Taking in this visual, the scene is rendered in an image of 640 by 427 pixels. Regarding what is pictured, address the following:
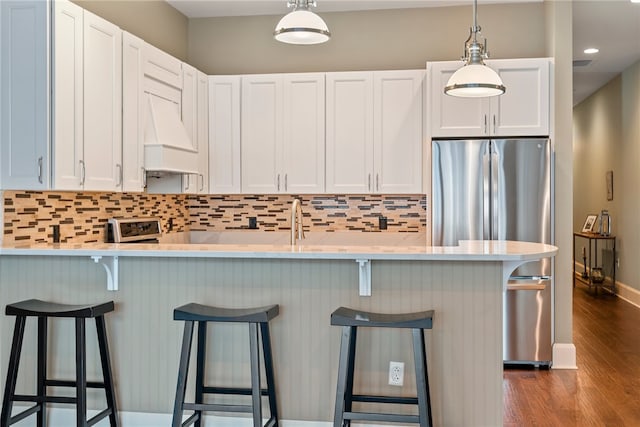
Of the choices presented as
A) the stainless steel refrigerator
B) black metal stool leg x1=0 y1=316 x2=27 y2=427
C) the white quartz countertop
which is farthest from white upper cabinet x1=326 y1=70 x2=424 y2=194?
black metal stool leg x1=0 y1=316 x2=27 y2=427

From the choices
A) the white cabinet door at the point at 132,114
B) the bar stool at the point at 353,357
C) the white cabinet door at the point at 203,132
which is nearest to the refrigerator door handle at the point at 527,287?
the bar stool at the point at 353,357

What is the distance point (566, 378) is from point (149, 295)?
2912mm

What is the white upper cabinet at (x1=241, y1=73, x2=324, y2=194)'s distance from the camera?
5.14 m

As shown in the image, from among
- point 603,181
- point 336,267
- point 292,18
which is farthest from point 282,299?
point 603,181

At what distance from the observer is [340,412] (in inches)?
109

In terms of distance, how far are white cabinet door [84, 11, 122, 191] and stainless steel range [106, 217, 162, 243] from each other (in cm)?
62

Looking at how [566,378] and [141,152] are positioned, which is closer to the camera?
[141,152]

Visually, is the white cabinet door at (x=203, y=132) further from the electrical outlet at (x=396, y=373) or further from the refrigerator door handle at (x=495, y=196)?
the electrical outlet at (x=396, y=373)

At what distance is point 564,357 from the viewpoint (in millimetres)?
4621

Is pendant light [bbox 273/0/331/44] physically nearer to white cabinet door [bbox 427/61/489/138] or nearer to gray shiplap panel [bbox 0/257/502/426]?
gray shiplap panel [bbox 0/257/502/426]

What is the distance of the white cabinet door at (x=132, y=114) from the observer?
3867mm

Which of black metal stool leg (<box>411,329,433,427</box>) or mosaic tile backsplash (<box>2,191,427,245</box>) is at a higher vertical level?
mosaic tile backsplash (<box>2,191,427,245</box>)

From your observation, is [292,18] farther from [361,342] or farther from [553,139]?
[553,139]

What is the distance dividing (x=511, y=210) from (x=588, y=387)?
1.29 metres
